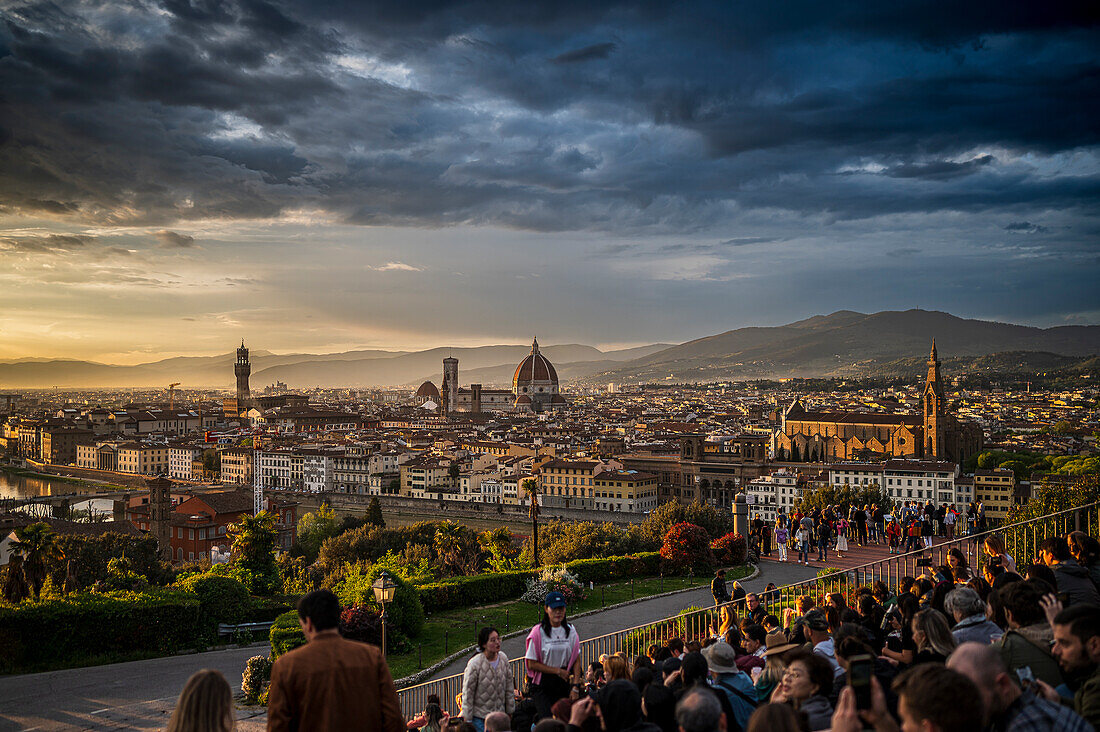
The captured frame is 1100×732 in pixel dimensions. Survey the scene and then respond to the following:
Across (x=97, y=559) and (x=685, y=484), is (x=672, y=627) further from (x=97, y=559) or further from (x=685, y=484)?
(x=685, y=484)

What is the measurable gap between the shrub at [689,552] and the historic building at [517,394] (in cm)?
12749

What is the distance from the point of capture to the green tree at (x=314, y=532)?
40.0m

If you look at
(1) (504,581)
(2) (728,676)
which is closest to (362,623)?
(1) (504,581)

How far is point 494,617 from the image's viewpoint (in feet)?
43.9

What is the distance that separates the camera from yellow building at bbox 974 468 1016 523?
4531cm

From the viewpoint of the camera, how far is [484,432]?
102062mm

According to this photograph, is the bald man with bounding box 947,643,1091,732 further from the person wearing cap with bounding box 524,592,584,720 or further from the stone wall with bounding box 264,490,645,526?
the stone wall with bounding box 264,490,645,526

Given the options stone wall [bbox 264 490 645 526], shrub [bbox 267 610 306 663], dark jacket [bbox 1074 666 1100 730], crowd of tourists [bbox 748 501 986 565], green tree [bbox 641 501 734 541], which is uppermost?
dark jacket [bbox 1074 666 1100 730]

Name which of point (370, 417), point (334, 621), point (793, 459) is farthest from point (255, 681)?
point (370, 417)

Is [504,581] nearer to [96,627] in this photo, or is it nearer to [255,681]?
[255,681]

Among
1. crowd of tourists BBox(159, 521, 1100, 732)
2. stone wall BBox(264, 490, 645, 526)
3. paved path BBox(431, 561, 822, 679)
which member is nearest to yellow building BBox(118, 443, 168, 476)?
stone wall BBox(264, 490, 645, 526)

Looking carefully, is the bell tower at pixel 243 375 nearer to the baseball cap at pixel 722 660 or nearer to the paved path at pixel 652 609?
the paved path at pixel 652 609

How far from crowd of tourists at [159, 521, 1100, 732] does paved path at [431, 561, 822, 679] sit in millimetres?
5911

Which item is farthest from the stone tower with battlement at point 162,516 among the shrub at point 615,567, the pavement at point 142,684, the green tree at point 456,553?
the shrub at point 615,567
